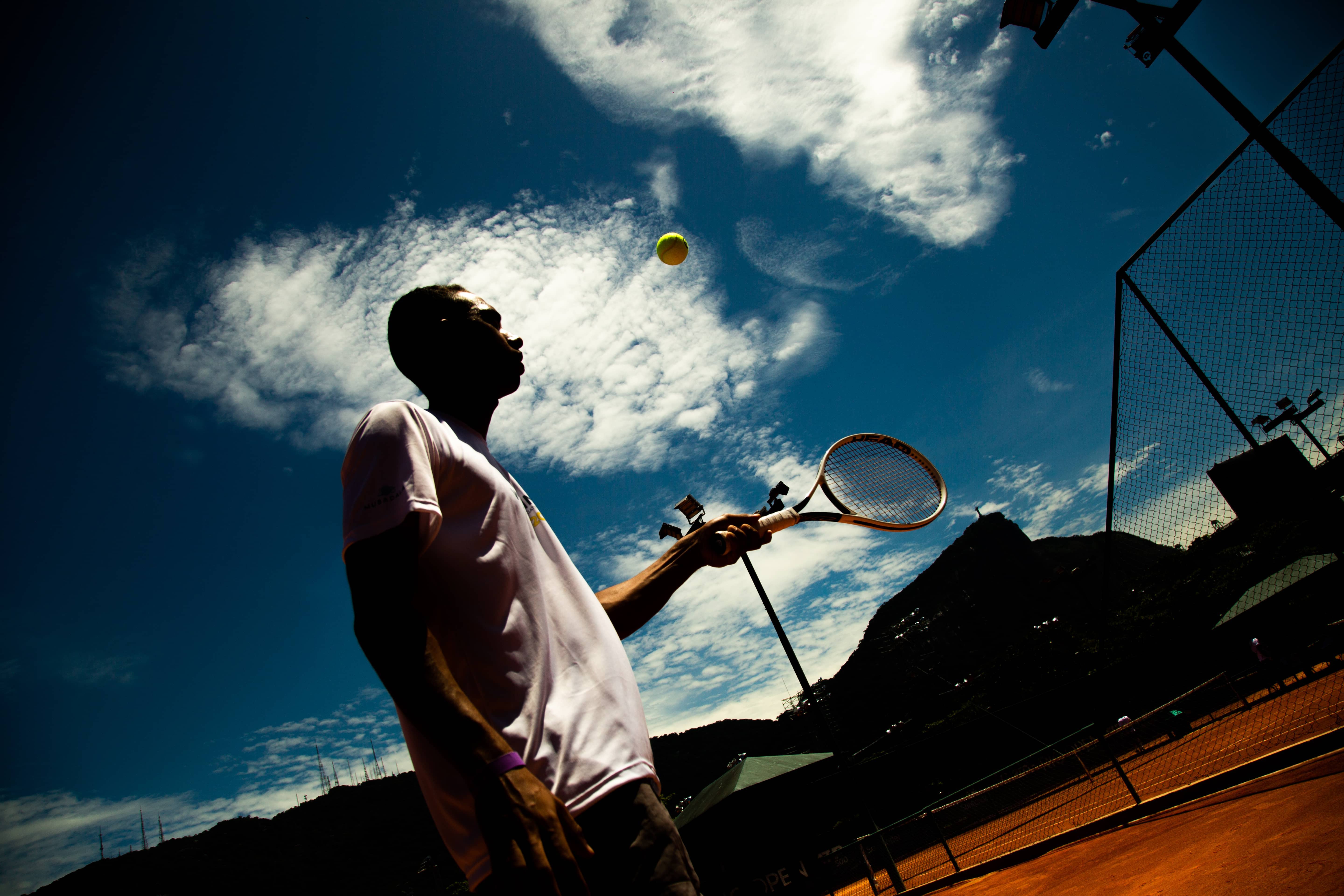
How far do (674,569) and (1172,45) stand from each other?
284 inches

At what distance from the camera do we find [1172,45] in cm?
543

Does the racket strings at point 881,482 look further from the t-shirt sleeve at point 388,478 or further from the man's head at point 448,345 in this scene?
the t-shirt sleeve at point 388,478

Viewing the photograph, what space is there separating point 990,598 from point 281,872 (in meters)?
77.5

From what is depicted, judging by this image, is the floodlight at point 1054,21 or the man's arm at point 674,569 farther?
the floodlight at point 1054,21

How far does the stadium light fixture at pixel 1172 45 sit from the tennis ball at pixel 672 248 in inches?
183

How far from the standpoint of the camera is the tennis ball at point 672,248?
6.78 metres

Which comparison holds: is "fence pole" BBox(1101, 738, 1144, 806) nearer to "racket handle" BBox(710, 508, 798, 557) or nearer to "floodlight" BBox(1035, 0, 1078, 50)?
"racket handle" BBox(710, 508, 798, 557)

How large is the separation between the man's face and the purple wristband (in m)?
1.14

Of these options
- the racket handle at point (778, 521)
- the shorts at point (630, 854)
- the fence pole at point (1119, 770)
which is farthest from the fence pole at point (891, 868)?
the shorts at point (630, 854)

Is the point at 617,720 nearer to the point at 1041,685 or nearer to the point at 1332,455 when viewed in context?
the point at 1332,455

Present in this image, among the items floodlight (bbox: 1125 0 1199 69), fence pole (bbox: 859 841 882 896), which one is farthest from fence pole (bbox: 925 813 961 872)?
floodlight (bbox: 1125 0 1199 69)

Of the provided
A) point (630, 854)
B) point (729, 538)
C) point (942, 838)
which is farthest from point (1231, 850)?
point (942, 838)

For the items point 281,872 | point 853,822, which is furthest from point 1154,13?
point 281,872

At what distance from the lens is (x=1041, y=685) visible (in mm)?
35094
